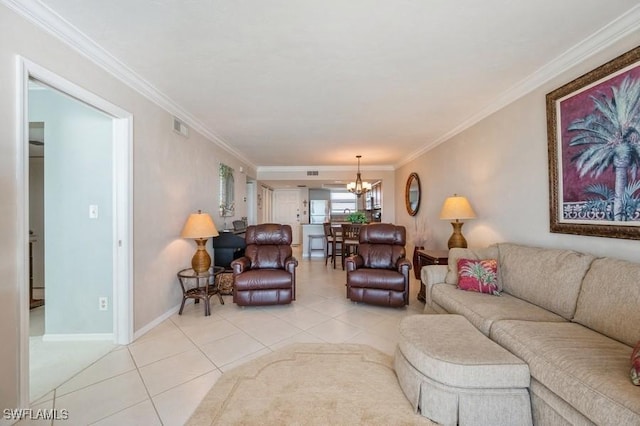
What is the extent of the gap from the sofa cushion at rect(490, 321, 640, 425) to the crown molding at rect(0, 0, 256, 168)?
3.56 meters

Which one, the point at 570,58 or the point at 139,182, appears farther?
the point at 139,182

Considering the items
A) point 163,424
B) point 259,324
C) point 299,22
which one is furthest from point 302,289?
point 299,22

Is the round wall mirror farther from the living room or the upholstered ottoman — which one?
the upholstered ottoman

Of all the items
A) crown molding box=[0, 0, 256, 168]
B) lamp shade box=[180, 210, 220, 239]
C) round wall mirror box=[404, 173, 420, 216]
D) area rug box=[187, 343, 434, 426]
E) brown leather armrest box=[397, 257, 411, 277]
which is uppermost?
crown molding box=[0, 0, 256, 168]

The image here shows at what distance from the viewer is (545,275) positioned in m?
2.06

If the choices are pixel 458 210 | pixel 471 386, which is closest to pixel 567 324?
pixel 471 386

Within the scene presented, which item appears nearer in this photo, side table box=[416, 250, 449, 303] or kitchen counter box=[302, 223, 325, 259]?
side table box=[416, 250, 449, 303]

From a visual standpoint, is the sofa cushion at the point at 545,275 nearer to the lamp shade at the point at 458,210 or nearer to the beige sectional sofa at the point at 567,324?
the beige sectional sofa at the point at 567,324

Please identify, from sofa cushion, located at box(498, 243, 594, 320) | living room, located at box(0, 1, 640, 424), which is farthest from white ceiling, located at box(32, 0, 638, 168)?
sofa cushion, located at box(498, 243, 594, 320)

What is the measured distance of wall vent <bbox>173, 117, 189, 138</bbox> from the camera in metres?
3.22

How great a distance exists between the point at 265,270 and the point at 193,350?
1.32 metres

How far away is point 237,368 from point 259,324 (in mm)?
842

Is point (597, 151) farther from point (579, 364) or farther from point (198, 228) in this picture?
point (198, 228)

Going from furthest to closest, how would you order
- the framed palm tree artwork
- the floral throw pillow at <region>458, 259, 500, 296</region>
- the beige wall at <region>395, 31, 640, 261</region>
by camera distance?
1. the floral throw pillow at <region>458, 259, 500, 296</region>
2. the beige wall at <region>395, 31, 640, 261</region>
3. the framed palm tree artwork
